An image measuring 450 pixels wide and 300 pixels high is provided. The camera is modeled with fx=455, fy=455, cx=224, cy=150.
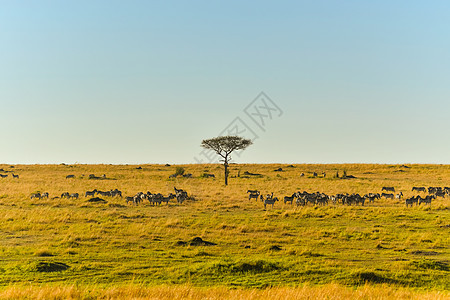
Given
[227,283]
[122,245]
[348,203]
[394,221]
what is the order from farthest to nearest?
[348,203] < [394,221] < [122,245] < [227,283]

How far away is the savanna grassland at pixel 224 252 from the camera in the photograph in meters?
13.1

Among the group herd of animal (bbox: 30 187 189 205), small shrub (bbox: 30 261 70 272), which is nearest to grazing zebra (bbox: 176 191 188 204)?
herd of animal (bbox: 30 187 189 205)

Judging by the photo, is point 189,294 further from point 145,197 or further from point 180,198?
point 145,197

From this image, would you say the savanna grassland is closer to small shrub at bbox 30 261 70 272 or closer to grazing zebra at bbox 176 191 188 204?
small shrub at bbox 30 261 70 272

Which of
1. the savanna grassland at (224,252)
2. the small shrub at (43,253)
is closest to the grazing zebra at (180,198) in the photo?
the savanna grassland at (224,252)

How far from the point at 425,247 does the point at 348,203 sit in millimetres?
15847

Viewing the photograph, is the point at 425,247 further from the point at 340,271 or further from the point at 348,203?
the point at 348,203

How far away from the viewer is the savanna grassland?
1309 centimetres

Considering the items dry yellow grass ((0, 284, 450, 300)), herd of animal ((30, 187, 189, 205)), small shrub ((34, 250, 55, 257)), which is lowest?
small shrub ((34, 250, 55, 257))

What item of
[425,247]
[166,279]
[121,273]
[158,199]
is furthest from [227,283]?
[158,199]

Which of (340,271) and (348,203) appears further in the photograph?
(348,203)

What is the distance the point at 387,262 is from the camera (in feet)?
57.5

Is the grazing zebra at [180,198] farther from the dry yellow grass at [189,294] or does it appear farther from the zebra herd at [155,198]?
the dry yellow grass at [189,294]

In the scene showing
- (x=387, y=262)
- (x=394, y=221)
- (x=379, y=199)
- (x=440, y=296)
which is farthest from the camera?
(x=379, y=199)
